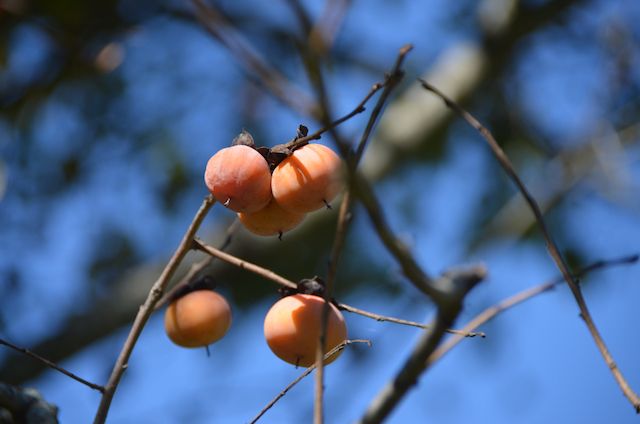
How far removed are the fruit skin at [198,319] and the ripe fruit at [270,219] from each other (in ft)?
0.49

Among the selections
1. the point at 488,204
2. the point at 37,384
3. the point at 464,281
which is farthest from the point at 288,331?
the point at 488,204

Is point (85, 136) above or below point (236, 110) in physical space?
below

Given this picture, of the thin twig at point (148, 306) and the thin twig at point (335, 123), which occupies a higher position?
the thin twig at point (335, 123)

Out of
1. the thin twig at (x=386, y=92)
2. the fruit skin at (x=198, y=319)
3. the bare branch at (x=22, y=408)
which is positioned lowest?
the bare branch at (x=22, y=408)

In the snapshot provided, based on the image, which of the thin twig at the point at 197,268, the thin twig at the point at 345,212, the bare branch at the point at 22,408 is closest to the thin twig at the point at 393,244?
the thin twig at the point at 345,212

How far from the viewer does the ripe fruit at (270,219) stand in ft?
3.12

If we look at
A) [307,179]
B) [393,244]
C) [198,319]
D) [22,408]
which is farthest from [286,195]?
[22,408]

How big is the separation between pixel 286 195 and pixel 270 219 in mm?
76

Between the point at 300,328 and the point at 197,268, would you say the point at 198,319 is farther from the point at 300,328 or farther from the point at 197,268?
the point at 300,328

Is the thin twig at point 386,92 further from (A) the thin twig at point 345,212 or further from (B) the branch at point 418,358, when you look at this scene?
(B) the branch at point 418,358

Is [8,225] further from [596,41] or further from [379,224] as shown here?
[596,41]

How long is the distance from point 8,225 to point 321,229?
1127mm

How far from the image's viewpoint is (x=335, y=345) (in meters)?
0.92

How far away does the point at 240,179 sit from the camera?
876 mm
